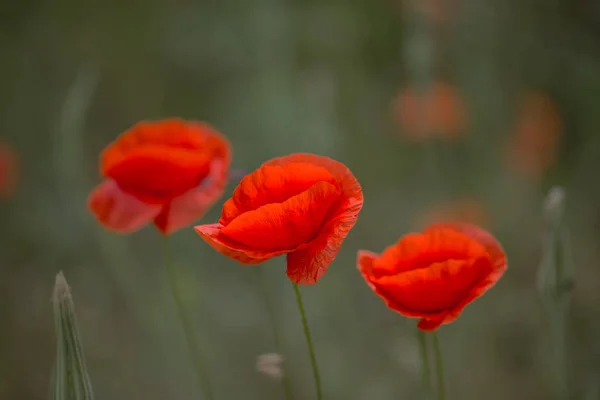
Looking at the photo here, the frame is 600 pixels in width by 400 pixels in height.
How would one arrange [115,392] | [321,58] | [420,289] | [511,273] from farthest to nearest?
[321,58] → [511,273] → [115,392] → [420,289]

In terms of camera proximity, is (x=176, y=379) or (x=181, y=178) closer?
(x=181, y=178)

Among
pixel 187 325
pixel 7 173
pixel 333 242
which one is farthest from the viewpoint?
pixel 7 173

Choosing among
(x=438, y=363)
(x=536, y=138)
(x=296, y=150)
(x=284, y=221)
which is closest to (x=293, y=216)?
(x=284, y=221)

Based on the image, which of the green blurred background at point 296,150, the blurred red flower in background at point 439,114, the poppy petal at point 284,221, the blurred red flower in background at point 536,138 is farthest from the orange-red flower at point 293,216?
the blurred red flower in background at point 536,138

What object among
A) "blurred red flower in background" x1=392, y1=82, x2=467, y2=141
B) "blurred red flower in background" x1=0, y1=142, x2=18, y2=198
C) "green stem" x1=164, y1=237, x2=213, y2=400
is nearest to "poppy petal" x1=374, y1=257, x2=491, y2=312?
"green stem" x1=164, y1=237, x2=213, y2=400

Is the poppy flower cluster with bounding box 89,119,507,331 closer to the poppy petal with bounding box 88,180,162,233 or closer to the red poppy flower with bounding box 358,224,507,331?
the red poppy flower with bounding box 358,224,507,331

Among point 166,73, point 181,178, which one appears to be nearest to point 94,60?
point 166,73

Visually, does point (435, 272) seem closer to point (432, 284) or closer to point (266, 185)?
point (432, 284)

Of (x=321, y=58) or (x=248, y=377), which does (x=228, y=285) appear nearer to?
(x=248, y=377)
